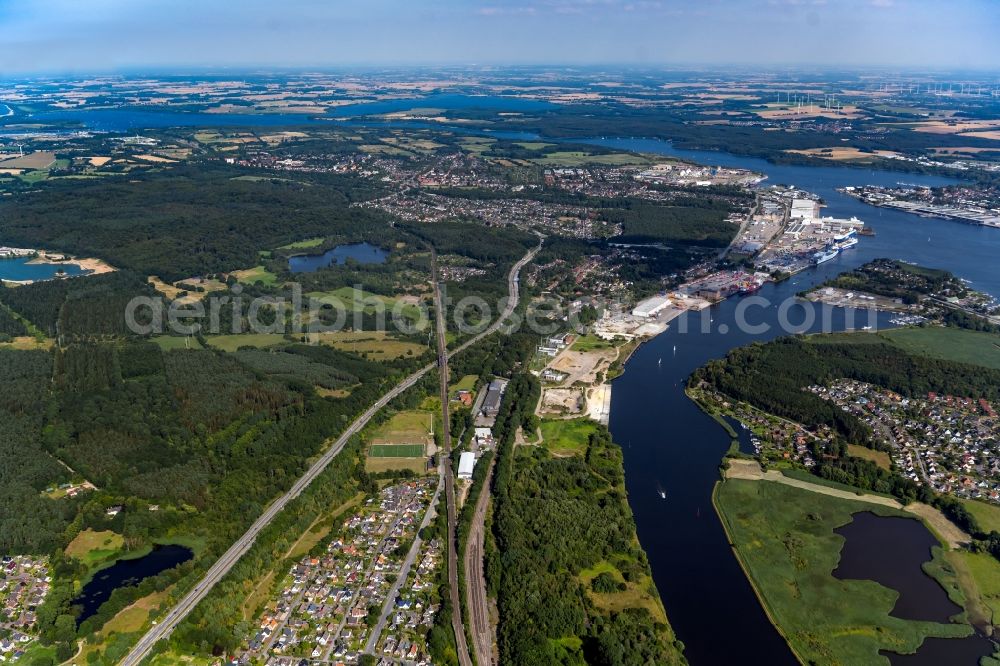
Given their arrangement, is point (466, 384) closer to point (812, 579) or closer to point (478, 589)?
point (478, 589)

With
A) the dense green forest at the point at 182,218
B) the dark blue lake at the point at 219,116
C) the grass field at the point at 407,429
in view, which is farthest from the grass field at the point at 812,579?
the dark blue lake at the point at 219,116

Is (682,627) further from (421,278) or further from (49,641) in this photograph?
(421,278)

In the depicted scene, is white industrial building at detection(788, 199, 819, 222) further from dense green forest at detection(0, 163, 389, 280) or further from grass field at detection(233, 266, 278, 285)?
grass field at detection(233, 266, 278, 285)

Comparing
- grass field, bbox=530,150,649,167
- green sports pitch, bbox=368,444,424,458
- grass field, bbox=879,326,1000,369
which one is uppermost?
grass field, bbox=530,150,649,167

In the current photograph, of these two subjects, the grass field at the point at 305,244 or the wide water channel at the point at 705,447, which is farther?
the grass field at the point at 305,244

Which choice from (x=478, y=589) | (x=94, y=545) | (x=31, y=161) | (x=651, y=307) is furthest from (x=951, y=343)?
(x=31, y=161)

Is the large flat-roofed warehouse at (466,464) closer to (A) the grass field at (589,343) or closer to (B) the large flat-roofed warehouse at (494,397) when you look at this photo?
(B) the large flat-roofed warehouse at (494,397)

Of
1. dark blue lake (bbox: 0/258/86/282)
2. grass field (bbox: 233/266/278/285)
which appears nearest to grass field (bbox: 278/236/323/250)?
grass field (bbox: 233/266/278/285)
